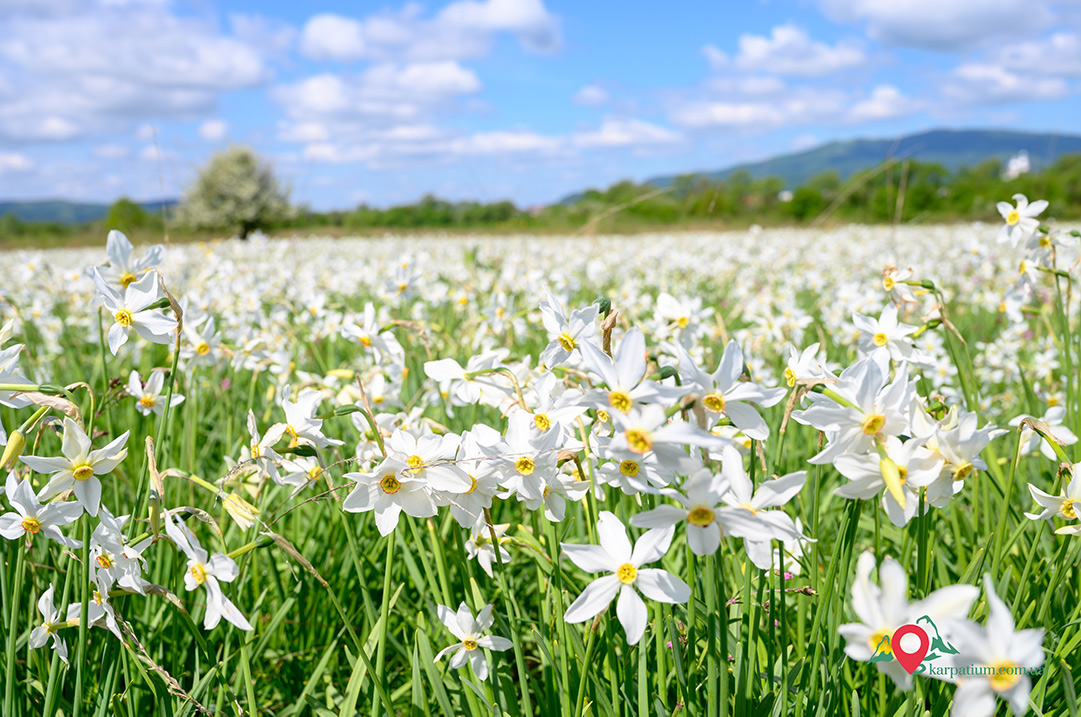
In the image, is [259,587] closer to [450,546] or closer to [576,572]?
[450,546]

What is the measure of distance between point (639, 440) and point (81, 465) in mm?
1097

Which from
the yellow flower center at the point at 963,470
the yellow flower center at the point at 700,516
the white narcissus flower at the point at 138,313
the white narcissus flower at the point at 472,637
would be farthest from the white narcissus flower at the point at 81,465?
the yellow flower center at the point at 963,470

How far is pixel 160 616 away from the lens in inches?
80.6

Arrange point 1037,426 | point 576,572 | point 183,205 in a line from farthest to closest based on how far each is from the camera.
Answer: point 183,205
point 576,572
point 1037,426

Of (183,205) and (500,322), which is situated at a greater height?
(183,205)

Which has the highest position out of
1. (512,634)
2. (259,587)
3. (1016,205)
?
(1016,205)

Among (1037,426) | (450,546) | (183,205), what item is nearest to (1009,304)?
(1037,426)

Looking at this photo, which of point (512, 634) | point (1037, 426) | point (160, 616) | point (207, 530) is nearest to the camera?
point (1037, 426)

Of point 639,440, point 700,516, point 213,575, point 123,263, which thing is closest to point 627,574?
point 700,516

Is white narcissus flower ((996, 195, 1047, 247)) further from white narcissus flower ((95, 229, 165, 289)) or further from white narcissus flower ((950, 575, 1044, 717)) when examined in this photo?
white narcissus flower ((95, 229, 165, 289))

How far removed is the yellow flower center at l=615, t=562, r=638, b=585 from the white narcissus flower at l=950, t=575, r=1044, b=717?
18.4 inches

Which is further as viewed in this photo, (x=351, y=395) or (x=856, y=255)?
(x=856, y=255)

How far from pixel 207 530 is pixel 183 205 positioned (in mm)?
45347

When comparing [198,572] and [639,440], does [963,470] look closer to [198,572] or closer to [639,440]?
[639,440]
